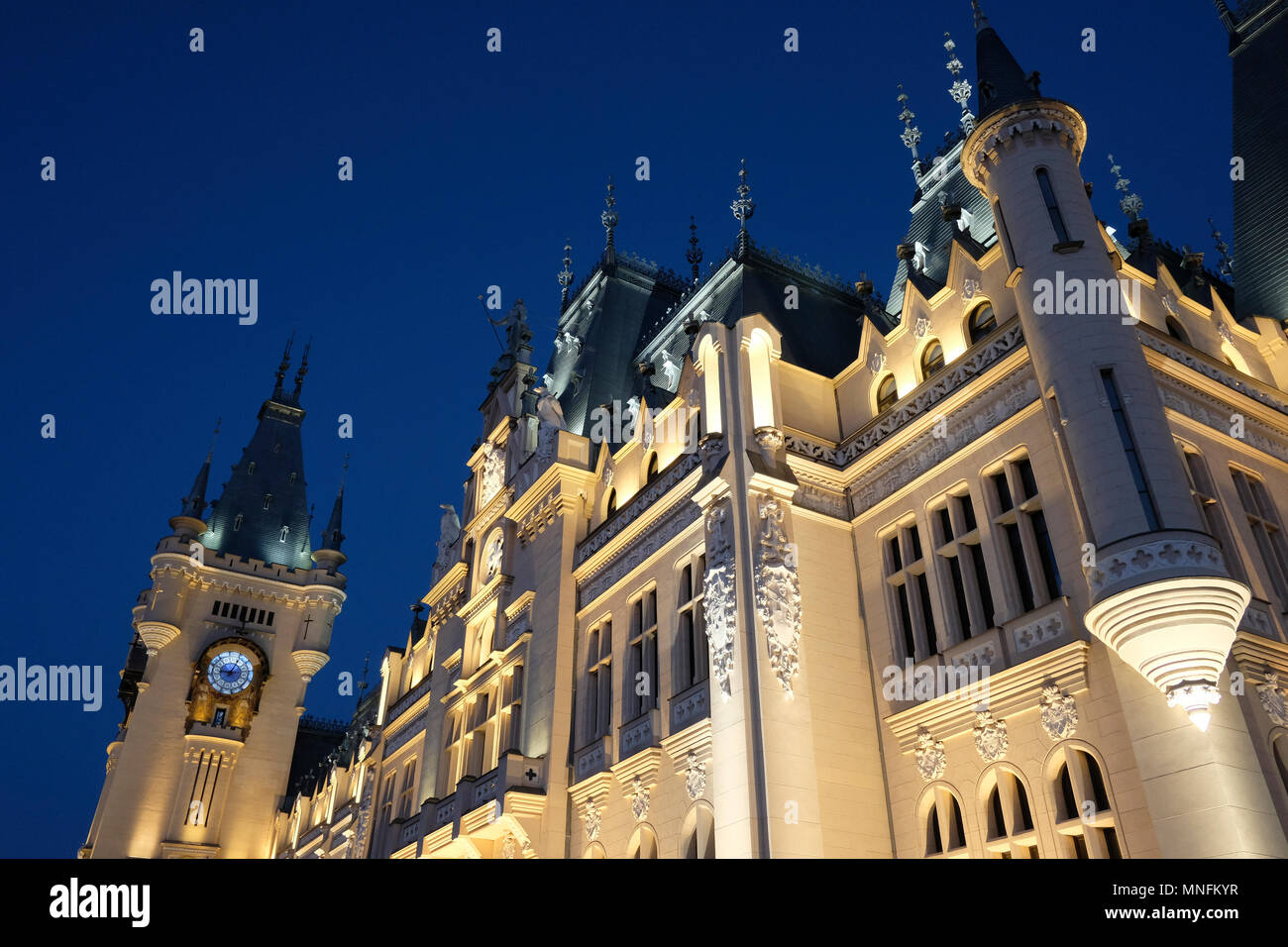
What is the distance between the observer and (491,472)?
1420 inches

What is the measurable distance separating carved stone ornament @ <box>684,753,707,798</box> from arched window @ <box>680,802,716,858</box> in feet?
0.95

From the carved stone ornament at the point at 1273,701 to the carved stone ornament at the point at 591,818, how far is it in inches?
583

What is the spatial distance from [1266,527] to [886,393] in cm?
841

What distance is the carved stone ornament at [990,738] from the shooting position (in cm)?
1620

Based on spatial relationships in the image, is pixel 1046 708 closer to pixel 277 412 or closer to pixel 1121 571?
pixel 1121 571

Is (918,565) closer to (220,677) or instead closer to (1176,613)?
(1176,613)

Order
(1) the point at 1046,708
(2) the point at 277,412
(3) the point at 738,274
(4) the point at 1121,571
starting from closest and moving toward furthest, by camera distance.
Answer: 1. (4) the point at 1121,571
2. (1) the point at 1046,708
3. (3) the point at 738,274
4. (2) the point at 277,412

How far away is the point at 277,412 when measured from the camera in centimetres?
7525

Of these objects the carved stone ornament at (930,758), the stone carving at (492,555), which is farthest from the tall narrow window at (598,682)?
the carved stone ornament at (930,758)

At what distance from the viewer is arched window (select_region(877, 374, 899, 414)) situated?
22.6m

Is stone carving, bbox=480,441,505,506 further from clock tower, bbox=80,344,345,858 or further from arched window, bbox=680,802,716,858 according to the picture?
clock tower, bbox=80,344,345,858

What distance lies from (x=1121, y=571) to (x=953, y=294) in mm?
8976

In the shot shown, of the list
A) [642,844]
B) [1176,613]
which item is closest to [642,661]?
[642,844]
